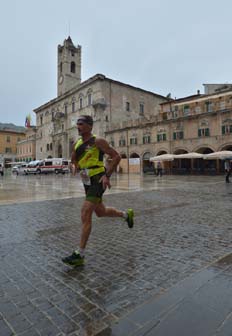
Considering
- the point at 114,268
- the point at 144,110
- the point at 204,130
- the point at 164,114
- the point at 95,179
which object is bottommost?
the point at 114,268

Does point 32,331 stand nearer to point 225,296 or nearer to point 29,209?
point 225,296

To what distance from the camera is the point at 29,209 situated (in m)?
7.20

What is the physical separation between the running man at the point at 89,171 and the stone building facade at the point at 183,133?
29031 millimetres

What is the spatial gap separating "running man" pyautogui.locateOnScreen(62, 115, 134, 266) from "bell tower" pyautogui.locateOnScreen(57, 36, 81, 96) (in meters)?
60.5

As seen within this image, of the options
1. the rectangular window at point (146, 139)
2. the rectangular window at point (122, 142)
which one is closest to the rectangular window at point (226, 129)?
the rectangular window at point (146, 139)

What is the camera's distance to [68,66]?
59.2 m

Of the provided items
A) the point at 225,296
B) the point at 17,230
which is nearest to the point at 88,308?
the point at 225,296

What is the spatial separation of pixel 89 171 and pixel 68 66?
63.0 meters

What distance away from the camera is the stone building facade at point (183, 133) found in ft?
96.8

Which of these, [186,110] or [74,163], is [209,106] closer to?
[186,110]

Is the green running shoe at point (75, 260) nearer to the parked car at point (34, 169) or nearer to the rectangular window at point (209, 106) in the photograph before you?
the rectangular window at point (209, 106)

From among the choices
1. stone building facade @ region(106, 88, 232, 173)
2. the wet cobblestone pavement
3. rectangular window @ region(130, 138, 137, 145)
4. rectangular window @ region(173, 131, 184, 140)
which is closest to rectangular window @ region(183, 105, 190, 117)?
stone building facade @ region(106, 88, 232, 173)

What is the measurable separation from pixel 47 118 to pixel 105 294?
216ft

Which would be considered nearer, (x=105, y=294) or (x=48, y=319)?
(x=48, y=319)
